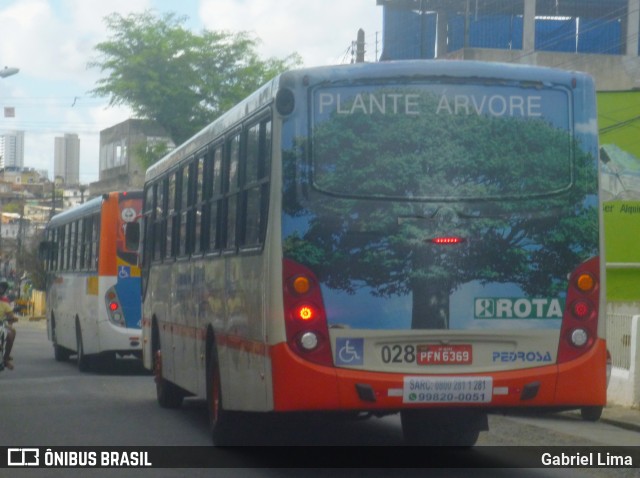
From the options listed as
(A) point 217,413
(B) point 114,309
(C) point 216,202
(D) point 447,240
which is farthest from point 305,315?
(B) point 114,309

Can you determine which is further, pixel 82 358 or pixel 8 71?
pixel 8 71

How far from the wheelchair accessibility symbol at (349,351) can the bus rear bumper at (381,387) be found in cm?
7

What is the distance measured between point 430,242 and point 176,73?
47996mm

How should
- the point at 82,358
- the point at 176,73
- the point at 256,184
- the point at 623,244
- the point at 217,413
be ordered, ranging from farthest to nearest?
the point at 176,73
the point at 623,244
the point at 82,358
the point at 217,413
the point at 256,184

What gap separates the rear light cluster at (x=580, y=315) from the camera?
9.95m

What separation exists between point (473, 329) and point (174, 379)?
631 cm

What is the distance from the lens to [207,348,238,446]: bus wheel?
39.8 ft

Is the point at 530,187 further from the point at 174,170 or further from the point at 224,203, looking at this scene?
the point at 174,170

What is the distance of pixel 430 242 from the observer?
32.2 ft

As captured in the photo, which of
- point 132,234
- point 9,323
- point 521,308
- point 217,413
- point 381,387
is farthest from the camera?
point 9,323

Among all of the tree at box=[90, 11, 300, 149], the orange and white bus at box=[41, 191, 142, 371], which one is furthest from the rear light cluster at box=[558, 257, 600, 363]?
the tree at box=[90, 11, 300, 149]

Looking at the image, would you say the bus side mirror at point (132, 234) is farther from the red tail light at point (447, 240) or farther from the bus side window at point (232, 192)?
the red tail light at point (447, 240)

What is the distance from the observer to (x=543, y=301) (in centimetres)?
995

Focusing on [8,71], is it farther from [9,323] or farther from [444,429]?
[444,429]
